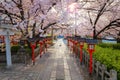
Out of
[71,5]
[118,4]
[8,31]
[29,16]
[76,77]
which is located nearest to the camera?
[76,77]

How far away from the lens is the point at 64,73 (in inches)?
622

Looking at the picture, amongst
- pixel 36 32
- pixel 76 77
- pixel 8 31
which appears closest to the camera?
pixel 76 77

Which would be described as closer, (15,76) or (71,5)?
(15,76)

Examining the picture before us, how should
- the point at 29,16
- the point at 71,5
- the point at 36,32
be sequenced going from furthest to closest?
1. the point at 36,32
2. the point at 29,16
3. the point at 71,5

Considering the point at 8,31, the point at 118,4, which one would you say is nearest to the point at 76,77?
the point at 8,31

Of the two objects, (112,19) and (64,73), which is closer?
(64,73)

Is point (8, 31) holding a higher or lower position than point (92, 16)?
lower

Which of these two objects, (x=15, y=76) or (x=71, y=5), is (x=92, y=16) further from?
(x=15, y=76)

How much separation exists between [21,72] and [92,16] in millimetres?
13385

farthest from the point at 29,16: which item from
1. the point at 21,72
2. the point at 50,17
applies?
the point at 21,72

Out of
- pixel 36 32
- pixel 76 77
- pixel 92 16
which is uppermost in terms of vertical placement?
pixel 92 16

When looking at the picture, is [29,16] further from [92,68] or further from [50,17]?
[92,68]

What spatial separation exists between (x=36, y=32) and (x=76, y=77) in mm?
12152

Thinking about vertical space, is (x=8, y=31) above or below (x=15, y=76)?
above
